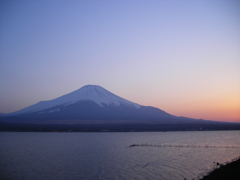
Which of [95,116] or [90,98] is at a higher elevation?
[90,98]

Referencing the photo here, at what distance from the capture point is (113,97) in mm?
A: 185875

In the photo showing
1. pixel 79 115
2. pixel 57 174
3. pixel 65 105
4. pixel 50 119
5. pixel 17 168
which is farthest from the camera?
pixel 65 105

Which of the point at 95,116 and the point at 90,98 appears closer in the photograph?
the point at 95,116

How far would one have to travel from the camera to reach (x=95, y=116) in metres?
151

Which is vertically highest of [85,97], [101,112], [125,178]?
[85,97]

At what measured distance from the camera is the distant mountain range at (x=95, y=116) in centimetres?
12750

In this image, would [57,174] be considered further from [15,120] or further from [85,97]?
[85,97]

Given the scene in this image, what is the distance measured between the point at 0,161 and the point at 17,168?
497 centimetres

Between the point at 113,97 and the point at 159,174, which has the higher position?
the point at 113,97

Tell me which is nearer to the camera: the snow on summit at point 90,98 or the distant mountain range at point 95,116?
the distant mountain range at point 95,116

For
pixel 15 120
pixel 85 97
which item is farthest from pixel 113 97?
pixel 15 120

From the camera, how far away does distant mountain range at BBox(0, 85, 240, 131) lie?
418 feet

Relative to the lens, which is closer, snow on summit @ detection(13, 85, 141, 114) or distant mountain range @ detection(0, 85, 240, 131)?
distant mountain range @ detection(0, 85, 240, 131)

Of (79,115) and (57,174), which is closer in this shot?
(57,174)
